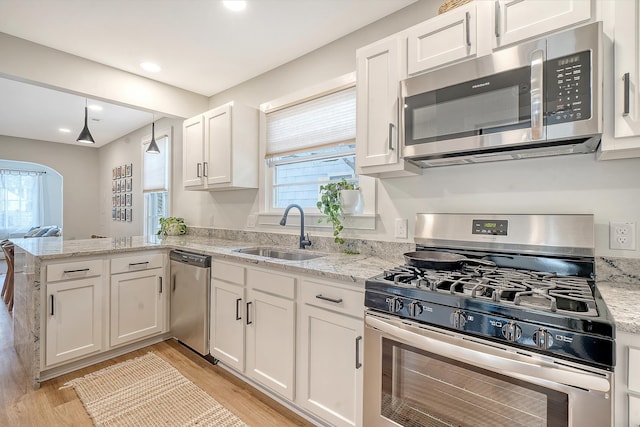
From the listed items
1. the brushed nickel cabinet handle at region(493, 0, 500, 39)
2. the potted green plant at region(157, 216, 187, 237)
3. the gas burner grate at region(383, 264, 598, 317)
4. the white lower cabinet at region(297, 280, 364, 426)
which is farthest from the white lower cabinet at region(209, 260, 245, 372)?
the brushed nickel cabinet handle at region(493, 0, 500, 39)

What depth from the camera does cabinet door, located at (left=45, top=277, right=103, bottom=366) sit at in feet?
7.26

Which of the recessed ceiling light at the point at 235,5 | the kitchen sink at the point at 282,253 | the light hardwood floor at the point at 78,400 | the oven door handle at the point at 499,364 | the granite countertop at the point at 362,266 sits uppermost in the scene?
the recessed ceiling light at the point at 235,5

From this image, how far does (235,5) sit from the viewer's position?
206 centimetres

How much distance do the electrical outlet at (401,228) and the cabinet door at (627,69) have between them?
1.09 metres

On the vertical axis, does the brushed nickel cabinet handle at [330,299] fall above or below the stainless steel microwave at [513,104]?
below

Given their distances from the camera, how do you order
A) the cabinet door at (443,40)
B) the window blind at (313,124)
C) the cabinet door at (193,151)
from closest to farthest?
the cabinet door at (443,40) < the window blind at (313,124) < the cabinet door at (193,151)

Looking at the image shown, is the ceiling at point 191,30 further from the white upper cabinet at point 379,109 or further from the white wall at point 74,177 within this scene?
the white wall at point 74,177

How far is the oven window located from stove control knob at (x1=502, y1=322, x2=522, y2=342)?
149 mm

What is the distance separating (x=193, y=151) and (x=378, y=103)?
2.25m

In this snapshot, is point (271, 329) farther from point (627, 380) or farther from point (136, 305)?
point (627, 380)

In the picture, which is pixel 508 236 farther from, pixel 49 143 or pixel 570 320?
pixel 49 143

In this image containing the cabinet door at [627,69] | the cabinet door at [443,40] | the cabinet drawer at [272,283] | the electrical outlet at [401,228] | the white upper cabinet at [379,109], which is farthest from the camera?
the electrical outlet at [401,228]

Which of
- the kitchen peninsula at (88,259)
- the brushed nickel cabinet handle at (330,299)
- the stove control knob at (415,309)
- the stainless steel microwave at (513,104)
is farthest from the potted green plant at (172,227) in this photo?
the stove control knob at (415,309)

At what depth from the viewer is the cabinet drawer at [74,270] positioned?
2201mm
